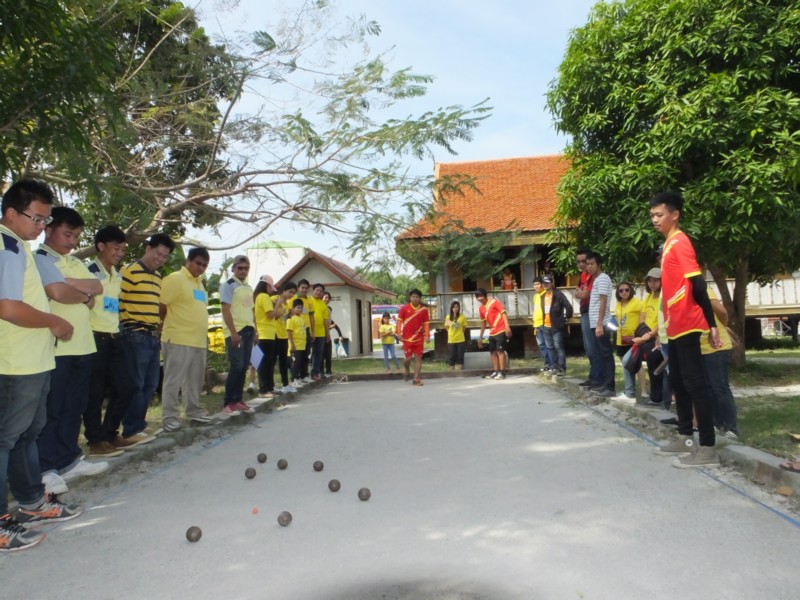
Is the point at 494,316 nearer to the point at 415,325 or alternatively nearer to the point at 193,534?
the point at 415,325

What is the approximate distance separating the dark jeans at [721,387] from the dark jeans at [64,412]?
5.16 metres

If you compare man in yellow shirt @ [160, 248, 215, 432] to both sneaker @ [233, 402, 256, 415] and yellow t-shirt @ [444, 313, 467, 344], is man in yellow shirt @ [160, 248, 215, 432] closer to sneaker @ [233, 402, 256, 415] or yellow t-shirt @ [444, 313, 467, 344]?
sneaker @ [233, 402, 256, 415]

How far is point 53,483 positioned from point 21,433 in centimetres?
86

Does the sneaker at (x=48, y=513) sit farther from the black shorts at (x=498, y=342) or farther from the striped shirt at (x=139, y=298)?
the black shorts at (x=498, y=342)

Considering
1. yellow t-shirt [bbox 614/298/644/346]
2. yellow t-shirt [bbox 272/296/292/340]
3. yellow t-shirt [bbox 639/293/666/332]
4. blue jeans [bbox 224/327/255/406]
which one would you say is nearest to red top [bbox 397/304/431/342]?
yellow t-shirt [bbox 272/296/292/340]

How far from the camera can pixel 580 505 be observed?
12.4 ft

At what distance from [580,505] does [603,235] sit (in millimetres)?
8644

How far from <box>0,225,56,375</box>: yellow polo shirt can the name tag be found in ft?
5.11

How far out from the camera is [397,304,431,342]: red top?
39.0 feet

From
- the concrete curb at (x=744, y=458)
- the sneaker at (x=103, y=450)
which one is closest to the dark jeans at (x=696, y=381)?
the concrete curb at (x=744, y=458)

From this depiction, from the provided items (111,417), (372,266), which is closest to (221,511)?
(111,417)

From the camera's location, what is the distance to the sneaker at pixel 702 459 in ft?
15.1

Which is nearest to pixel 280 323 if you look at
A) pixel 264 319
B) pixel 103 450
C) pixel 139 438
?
pixel 264 319

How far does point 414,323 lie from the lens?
469 inches
